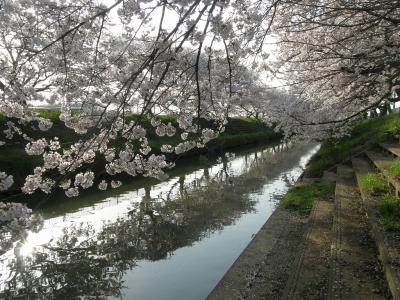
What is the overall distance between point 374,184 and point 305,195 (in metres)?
2.88

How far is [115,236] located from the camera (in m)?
10.4

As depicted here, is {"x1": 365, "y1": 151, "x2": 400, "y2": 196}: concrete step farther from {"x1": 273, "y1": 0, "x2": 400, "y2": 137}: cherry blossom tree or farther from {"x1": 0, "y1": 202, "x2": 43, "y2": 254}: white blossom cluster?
{"x1": 0, "y1": 202, "x2": 43, "y2": 254}: white blossom cluster

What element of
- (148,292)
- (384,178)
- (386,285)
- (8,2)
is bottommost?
(148,292)

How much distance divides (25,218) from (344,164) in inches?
530

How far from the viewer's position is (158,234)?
10.5 m

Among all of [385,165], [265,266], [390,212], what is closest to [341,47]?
[390,212]

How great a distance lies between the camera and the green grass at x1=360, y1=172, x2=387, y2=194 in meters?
8.81

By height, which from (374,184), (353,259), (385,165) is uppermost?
(385,165)

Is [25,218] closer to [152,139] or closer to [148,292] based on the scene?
[148,292]

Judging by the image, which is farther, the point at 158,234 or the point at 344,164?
the point at 344,164

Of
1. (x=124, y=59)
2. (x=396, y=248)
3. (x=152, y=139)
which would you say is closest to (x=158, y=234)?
(x=124, y=59)

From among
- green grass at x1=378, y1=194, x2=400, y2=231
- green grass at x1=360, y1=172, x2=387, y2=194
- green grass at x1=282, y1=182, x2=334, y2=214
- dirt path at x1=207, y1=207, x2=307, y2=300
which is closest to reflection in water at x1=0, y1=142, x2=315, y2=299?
green grass at x1=282, y1=182, x2=334, y2=214

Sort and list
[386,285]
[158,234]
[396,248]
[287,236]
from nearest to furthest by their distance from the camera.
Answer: [386,285] → [396,248] → [287,236] → [158,234]

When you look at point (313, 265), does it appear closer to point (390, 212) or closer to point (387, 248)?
point (387, 248)
